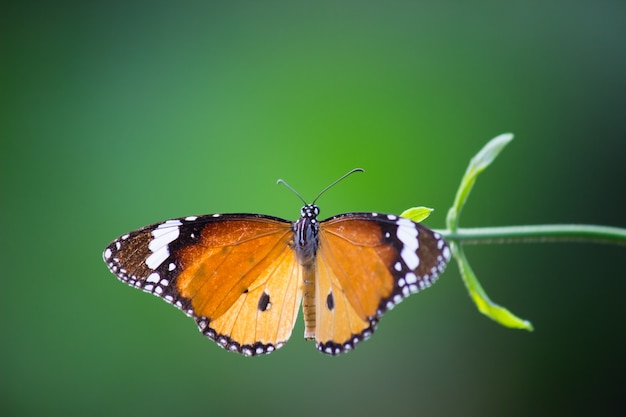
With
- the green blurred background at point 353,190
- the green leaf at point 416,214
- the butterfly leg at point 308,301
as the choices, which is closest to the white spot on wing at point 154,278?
the butterfly leg at point 308,301

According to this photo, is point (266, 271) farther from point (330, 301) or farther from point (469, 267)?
point (469, 267)

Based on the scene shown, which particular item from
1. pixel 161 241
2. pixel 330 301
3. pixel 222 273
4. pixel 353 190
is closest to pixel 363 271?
pixel 330 301

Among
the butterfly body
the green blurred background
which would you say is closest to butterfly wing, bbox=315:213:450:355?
the butterfly body

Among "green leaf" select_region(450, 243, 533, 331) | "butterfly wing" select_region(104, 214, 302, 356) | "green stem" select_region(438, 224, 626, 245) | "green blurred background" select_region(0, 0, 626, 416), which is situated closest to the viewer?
"green stem" select_region(438, 224, 626, 245)

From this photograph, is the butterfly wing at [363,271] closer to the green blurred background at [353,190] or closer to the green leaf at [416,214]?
the green leaf at [416,214]

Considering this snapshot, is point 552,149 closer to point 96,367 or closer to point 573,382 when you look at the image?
point 573,382

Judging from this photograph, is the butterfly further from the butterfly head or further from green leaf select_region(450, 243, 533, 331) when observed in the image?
Answer: green leaf select_region(450, 243, 533, 331)
